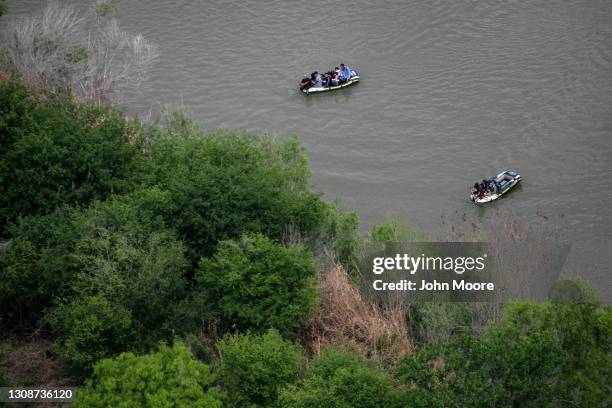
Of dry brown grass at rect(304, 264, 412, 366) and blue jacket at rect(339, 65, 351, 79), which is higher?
blue jacket at rect(339, 65, 351, 79)

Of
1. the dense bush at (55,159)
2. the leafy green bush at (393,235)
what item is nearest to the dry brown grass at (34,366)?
the dense bush at (55,159)

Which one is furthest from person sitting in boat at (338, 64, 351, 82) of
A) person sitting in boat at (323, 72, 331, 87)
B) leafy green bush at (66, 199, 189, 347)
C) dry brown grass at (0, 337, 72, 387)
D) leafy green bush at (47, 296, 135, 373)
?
dry brown grass at (0, 337, 72, 387)

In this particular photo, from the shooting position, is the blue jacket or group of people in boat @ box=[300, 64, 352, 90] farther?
the blue jacket

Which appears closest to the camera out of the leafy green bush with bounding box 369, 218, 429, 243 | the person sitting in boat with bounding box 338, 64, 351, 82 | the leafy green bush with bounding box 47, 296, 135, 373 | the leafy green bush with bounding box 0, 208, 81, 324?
the leafy green bush with bounding box 47, 296, 135, 373

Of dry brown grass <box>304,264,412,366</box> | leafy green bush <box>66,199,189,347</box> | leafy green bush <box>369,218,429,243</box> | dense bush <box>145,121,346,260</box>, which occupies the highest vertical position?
dense bush <box>145,121,346,260</box>

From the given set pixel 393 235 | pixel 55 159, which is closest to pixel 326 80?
pixel 393 235

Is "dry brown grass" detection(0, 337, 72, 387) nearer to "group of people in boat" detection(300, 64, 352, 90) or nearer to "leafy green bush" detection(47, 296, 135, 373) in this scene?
"leafy green bush" detection(47, 296, 135, 373)

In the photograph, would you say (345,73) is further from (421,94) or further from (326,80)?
(421,94)
